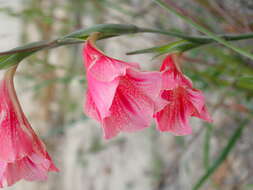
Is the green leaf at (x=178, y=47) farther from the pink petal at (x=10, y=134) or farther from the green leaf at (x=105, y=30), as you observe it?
the pink petal at (x=10, y=134)

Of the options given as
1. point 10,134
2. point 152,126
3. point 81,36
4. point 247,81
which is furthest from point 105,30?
point 152,126

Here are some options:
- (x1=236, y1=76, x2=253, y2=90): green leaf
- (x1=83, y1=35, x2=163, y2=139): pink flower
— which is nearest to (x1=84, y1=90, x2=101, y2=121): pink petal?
(x1=83, y1=35, x2=163, y2=139): pink flower

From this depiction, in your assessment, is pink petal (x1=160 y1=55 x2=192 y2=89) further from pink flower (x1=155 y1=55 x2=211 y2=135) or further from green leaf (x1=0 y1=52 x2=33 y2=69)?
green leaf (x1=0 y1=52 x2=33 y2=69)

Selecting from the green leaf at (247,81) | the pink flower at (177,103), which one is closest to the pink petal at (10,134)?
the pink flower at (177,103)

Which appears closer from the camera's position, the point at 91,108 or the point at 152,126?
the point at 91,108

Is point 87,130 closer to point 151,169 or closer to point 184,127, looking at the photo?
point 151,169

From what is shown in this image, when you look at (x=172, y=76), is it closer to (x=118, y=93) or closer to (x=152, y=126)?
(x=118, y=93)
